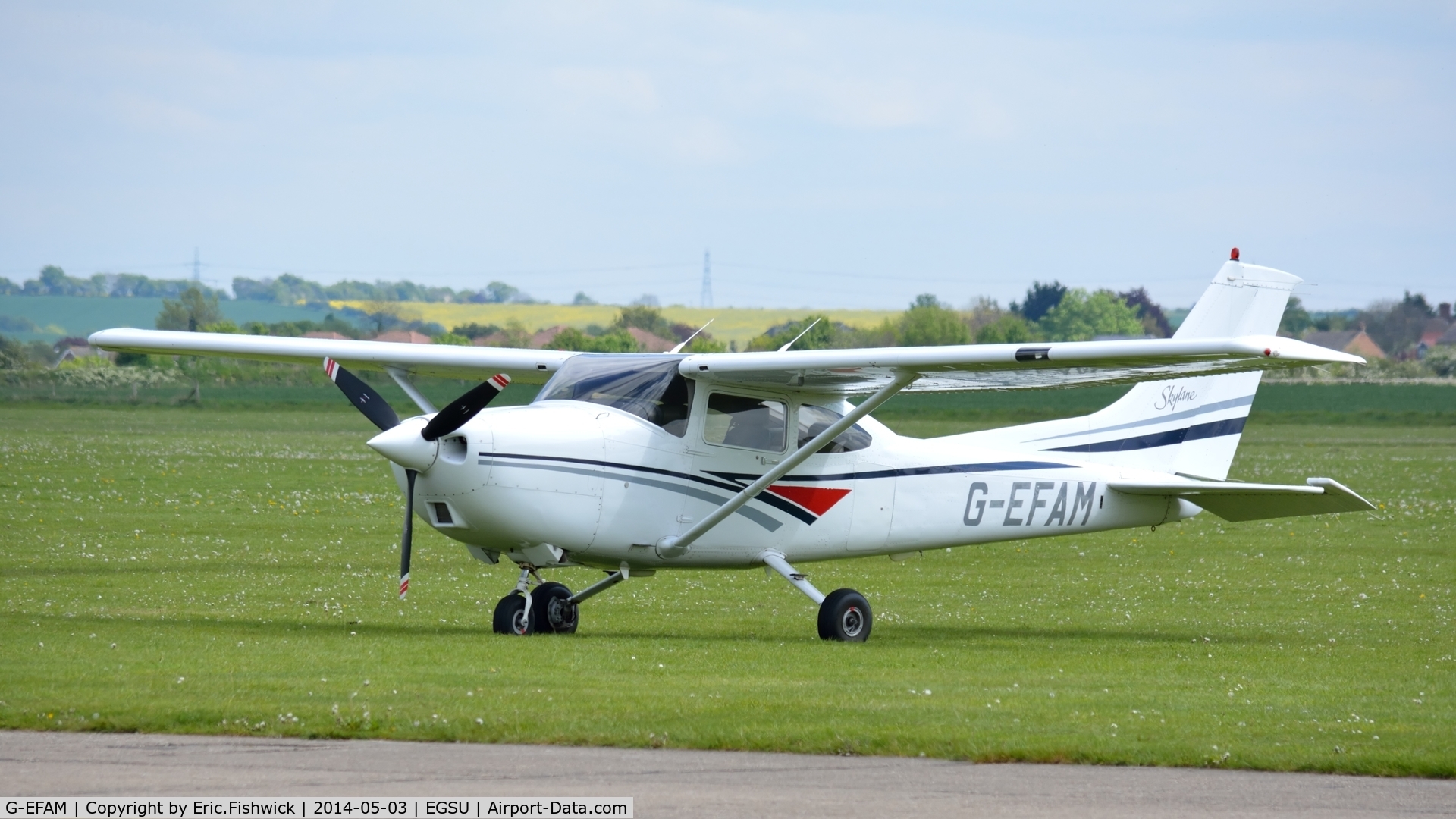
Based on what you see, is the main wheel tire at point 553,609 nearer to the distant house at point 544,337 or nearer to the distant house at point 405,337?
the distant house at point 405,337

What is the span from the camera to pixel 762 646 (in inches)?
548

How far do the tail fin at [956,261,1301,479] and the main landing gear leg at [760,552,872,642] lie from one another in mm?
2802

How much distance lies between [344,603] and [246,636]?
3.00 metres

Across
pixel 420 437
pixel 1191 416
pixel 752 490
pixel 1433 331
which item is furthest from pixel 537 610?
pixel 1433 331

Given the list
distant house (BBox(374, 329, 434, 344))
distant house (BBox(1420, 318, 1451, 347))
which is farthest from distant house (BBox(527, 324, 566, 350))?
distant house (BBox(1420, 318, 1451, 347))

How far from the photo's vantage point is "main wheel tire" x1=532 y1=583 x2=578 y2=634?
14469 millimetres

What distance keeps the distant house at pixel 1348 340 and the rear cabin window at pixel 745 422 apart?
9146cm

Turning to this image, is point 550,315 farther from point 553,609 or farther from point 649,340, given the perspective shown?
point 553,609

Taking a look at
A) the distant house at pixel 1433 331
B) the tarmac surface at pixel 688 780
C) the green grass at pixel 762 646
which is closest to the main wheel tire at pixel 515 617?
the green grass at pixel 762 646

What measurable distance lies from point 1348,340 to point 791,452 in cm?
10875

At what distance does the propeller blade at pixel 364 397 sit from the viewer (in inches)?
545

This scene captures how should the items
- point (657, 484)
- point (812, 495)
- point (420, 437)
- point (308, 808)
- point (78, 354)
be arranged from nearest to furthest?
point (308, 808) < point (420, 437) < point (657, 484) < point (812, 495) < point (78, 354)

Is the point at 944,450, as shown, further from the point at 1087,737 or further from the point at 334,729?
the point at 334,729

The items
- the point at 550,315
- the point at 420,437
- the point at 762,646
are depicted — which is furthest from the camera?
the point at 550,315
